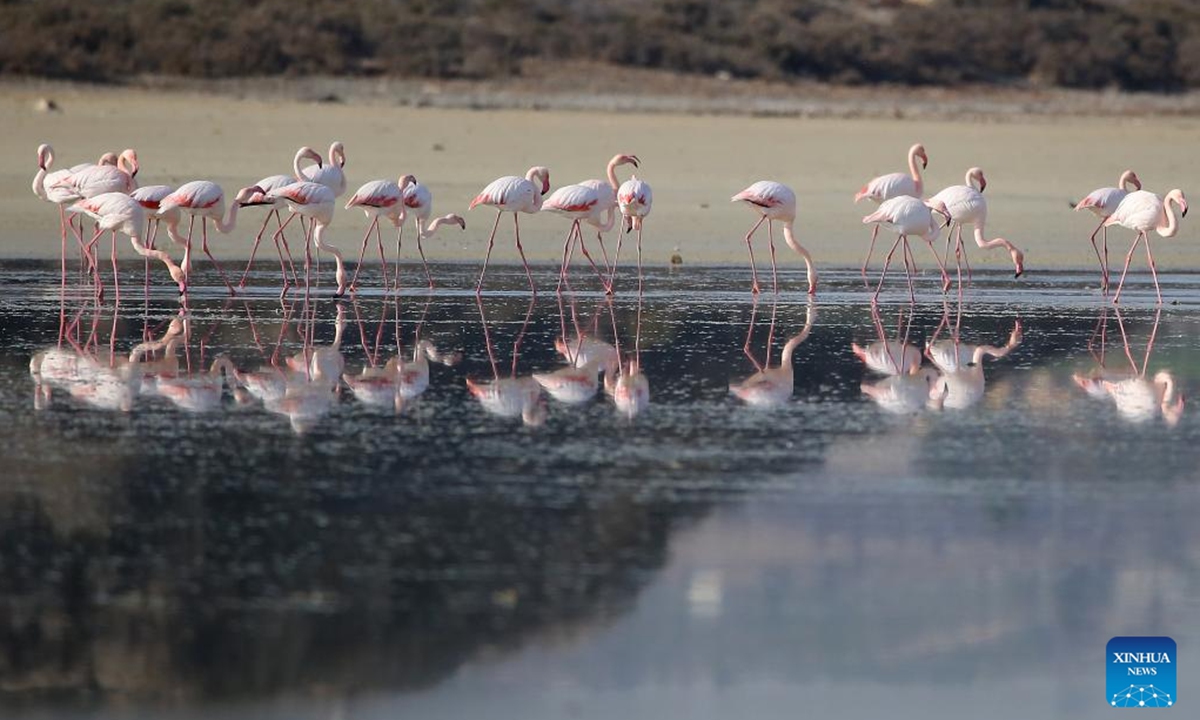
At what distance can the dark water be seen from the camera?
4.84 metres

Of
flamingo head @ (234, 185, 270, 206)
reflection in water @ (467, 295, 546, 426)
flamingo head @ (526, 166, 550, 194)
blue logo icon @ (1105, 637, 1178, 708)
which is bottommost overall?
blue logo icon @ (1105, 637, 1178, 708)

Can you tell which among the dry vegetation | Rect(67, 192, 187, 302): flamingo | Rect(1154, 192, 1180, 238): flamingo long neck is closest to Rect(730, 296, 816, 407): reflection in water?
Rect(67, 192, 187, 302): flamingo

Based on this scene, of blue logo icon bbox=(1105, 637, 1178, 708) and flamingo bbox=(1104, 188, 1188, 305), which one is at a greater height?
flamingo bbox=(1104, 188, 1188, 305)

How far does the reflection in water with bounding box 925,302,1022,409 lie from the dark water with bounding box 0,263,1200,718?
0.05 metres

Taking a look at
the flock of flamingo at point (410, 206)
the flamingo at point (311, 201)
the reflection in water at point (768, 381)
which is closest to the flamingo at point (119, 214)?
the flock of flamingo at point (410, 206)

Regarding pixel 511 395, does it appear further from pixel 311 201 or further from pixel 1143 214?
pixel 1143 214

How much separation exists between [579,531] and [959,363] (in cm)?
428

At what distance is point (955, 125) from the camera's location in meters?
27.2

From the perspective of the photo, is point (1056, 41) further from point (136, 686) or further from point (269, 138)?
point (136, 686)

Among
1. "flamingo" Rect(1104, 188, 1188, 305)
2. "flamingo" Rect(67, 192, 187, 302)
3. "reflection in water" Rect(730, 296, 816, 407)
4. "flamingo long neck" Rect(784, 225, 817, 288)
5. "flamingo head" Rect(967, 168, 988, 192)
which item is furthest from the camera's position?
"flamingo head" Rect(967, 168, 988, 192)

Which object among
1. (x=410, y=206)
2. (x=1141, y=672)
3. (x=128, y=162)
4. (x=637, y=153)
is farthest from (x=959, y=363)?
(x=637, y=153)

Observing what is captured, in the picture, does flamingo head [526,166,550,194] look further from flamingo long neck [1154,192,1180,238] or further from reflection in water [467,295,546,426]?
flamingo long neck [1154,192,1180,238]

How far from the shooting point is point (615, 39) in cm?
3238

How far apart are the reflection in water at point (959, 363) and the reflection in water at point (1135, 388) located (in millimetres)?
527
